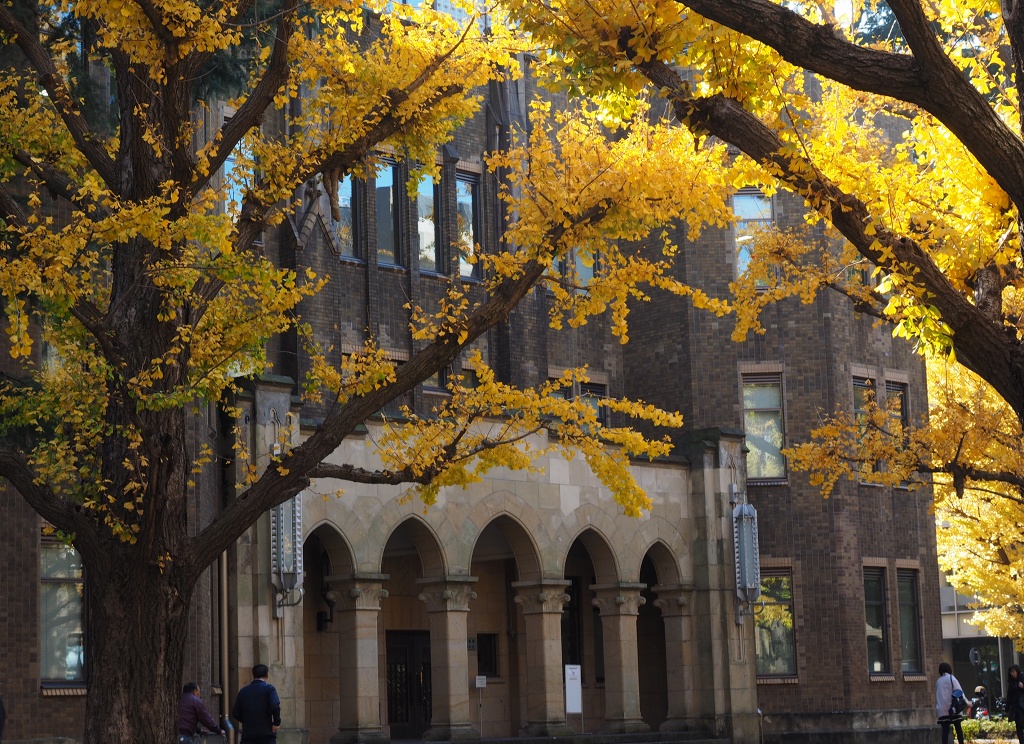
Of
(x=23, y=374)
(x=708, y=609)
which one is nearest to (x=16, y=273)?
(x=23, y=374)

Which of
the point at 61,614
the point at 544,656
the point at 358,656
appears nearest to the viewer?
the point at 61,614

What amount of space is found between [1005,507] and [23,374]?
72.1ft

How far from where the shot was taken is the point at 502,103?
29.2 meters

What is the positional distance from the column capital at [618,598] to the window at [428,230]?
260 inches

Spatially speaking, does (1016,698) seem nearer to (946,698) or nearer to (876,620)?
(946,698)

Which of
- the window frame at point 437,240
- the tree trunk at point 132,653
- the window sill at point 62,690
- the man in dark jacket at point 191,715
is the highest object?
the window frame at point 437,240

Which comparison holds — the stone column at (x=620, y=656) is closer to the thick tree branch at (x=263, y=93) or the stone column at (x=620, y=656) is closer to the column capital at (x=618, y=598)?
the column capital at (x=618, y=598)

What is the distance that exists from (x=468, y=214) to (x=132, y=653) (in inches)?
719

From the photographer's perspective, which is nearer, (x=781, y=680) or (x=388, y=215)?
(x=388, y=215)

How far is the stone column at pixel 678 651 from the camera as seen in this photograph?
88.3 feet

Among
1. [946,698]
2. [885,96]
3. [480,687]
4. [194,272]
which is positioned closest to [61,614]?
[194,272]

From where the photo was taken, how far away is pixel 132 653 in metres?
11.8

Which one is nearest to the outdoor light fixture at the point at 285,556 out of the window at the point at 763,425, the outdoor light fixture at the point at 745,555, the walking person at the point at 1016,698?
the outdoor light fixture at the point at 745,555

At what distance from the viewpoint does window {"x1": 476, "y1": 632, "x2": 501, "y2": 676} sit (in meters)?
29.1
